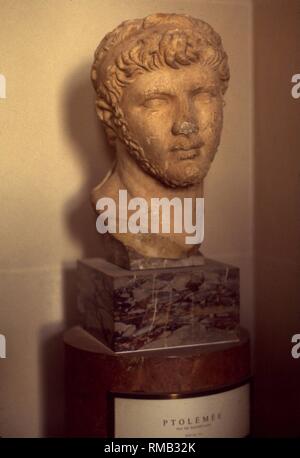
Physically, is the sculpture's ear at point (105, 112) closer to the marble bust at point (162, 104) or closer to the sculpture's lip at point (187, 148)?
the marble bust at point (162, 104)

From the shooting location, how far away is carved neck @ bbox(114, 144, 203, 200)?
2.15 metres

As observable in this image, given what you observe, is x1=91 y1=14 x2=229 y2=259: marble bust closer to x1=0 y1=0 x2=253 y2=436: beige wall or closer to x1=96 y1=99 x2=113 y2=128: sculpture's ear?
x1=96 y1=99 x2=113 y2=128: sculpture's ear

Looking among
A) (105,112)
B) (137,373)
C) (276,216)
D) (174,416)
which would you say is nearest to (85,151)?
(105,112)

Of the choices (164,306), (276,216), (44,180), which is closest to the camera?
(164,306)

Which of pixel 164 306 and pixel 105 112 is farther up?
pixel 105 112

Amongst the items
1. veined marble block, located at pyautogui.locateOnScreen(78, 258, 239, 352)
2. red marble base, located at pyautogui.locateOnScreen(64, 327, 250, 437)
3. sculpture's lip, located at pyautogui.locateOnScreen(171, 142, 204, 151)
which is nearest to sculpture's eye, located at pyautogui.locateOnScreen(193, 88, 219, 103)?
sculpture's lip, located at pyautogui.locateOnScreen(171, 142, 204, 151)

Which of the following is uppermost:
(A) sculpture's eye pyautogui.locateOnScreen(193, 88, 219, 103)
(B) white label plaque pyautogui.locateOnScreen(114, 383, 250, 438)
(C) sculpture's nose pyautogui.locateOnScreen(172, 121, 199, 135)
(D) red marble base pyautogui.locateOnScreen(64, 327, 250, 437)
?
(A) sculpture's eye pyautogui.locateOnScreen(193, 88, 219, 103)

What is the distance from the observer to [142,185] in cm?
216

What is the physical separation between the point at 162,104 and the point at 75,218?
2.51 feet

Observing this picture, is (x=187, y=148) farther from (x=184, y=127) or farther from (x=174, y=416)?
(x=174, y=416)

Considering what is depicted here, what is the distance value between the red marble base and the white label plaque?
0.03 metres

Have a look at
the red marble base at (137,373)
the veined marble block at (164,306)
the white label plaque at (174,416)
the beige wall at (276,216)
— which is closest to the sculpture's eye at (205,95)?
the veined marble block at (164,306)
